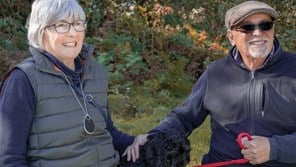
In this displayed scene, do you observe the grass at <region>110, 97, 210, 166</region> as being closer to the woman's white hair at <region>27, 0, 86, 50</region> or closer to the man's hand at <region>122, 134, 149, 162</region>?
the man's hand at <region>122, 134, 149, 162</region>

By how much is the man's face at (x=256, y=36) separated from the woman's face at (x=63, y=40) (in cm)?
104

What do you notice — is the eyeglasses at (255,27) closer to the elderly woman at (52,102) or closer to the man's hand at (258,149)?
the man's hand at (258,149)

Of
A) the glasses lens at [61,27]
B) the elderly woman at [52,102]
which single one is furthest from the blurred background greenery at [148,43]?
the glasses lens at [61,27]

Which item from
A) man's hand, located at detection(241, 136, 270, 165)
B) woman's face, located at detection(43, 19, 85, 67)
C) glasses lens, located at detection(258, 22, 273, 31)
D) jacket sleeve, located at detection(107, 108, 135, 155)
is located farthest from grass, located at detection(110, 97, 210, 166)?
woman's face, located at detection(43, 19, 85, 67)

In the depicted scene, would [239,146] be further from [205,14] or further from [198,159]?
[205,14]

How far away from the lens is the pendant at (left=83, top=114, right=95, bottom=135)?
286 centimetres

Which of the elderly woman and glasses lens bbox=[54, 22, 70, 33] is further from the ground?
glasses lens bbox=[54, 22, 70, 33]

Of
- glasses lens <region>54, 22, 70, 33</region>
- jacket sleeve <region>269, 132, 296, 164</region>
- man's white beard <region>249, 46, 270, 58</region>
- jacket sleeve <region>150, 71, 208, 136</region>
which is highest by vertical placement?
glasses lens <region>54, 22, 70, 33</region>

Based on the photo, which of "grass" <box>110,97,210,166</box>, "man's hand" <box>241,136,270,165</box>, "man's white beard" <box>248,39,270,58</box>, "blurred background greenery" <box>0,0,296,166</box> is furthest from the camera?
"blurred background greenery" <box>0,0,296,166</box>

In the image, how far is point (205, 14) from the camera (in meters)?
9.77

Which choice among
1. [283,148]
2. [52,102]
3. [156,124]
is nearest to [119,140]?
[52,102]

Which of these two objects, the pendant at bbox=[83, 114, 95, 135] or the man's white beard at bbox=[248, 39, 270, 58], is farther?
the man's white beard at bbox=[248, 39, 270, 58]

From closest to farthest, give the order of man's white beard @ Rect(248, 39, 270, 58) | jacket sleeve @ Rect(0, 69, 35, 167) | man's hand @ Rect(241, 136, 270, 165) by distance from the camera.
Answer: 1. jacket sleeve @ Rect(0, 69, 35, 167)
2. man's hand @ Rect(241, 136, 270, 165)
3. man's white beard @ Rect(248, 39, 270, 58)

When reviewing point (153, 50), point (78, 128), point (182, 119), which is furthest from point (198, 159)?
point (153, 50)
